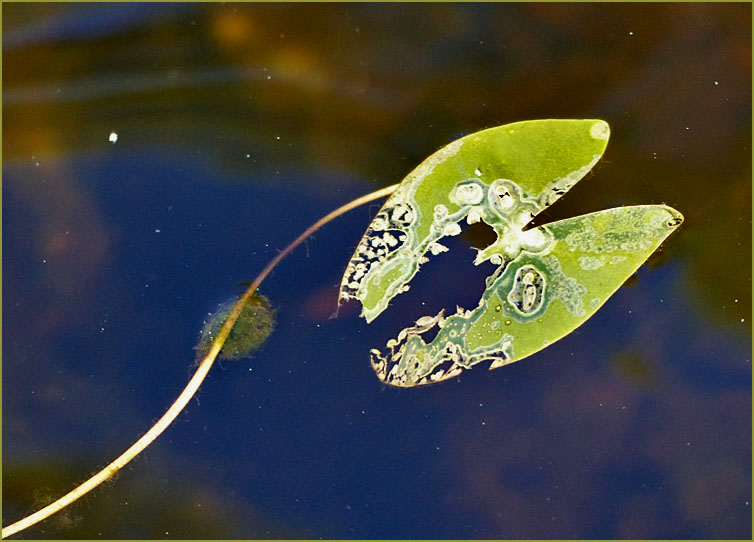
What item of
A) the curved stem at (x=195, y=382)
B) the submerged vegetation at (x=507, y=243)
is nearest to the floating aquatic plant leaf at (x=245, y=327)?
the curved stem at (x=195, y=382)

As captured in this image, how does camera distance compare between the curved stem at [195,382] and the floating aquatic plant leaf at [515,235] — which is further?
the curved stem at [195,382]

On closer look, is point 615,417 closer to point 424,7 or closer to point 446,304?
point 446,304

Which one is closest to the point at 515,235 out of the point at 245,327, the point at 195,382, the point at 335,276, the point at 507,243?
the point at 507,243

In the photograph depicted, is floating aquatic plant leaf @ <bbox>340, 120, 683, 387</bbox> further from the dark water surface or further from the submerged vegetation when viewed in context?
the dark water surface

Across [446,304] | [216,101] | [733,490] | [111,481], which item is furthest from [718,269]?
[111,481]

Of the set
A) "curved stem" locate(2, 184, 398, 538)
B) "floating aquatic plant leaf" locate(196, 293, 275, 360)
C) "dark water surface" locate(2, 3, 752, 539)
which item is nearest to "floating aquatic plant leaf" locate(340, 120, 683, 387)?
"dark water surface" locate(2, 3, 752, 539)

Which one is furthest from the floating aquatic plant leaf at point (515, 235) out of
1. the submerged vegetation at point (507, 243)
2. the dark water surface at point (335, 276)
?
the dark water surface at point (335, 276)

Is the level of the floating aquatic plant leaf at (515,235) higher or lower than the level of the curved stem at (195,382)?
higher

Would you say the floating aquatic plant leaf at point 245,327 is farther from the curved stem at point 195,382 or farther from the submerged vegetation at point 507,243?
the submerged vegetation at point 507,243
